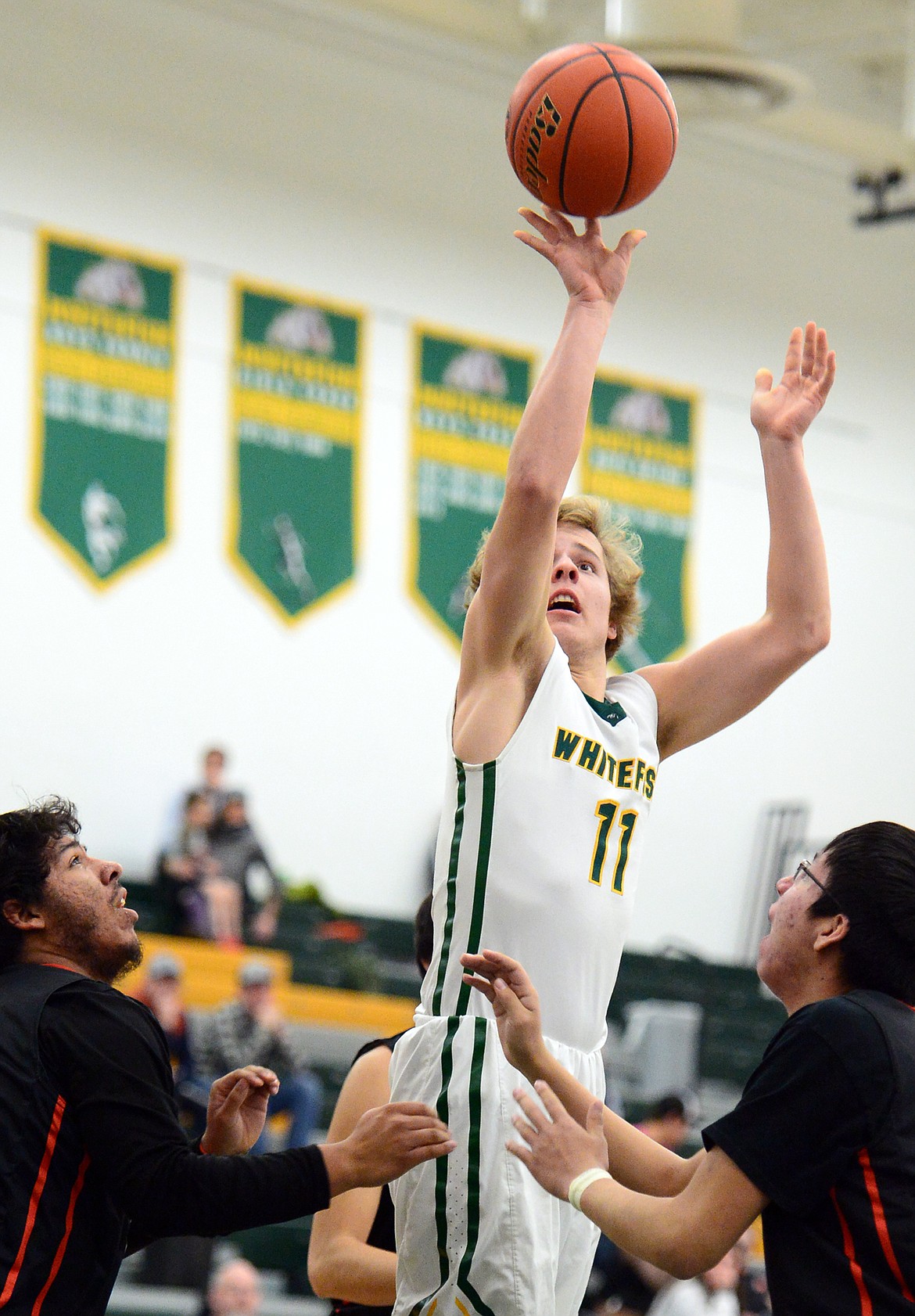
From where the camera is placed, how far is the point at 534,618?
3.02 metres

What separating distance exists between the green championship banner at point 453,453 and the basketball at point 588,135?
1033cm

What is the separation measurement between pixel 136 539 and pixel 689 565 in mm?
5033

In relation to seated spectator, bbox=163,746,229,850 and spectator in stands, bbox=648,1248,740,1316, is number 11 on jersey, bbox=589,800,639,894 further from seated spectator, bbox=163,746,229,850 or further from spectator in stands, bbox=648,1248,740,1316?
seated spectator, bbox=163,746,229,850

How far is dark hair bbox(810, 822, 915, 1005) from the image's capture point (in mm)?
2752

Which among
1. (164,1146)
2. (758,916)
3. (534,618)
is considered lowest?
(758,916)

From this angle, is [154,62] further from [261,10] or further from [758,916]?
[758,916]

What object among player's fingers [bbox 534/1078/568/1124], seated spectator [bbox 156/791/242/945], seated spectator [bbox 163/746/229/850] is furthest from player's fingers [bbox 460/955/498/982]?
seated spectator [bbox 163/746/229/850]

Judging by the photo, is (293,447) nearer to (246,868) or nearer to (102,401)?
(102,401)

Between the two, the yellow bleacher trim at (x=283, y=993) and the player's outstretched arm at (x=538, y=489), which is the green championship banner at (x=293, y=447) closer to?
the yellow bleacher trim at (x=283, y=993)

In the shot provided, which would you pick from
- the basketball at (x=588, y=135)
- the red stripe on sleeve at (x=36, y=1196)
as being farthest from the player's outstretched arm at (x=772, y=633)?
the red stripe on sleeve at (x=36, y=1196)

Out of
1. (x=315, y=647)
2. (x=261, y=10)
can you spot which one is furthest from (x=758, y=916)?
(x=261, y=10)

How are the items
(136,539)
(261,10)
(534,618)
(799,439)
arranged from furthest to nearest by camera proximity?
(261,10), (136,539), (799,439), (534,618)

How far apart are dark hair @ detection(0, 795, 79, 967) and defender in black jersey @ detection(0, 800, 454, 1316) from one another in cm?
12

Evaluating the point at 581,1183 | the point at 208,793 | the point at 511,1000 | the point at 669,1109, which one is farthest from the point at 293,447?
the point at 581,1183
